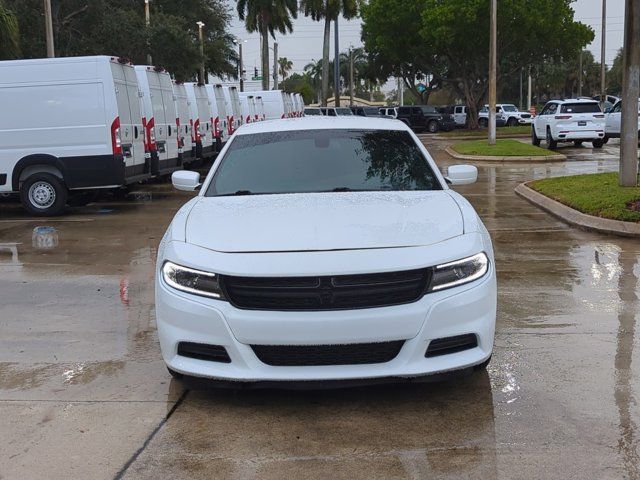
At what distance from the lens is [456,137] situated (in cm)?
4172

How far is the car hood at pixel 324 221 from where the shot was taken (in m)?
4.41

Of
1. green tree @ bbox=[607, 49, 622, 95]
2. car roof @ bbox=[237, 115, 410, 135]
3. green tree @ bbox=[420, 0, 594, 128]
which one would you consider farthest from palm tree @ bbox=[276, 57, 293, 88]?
car roof @ bbox=[237, 115, 410, 135]

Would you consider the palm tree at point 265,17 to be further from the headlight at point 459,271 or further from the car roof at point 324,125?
the headlight at point 459,271

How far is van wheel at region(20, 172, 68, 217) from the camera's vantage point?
43.8ft

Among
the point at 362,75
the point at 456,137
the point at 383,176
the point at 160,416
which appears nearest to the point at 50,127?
the point at 383,176

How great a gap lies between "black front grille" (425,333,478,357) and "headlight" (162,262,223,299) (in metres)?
1.17

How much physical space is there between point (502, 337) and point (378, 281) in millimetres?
1960

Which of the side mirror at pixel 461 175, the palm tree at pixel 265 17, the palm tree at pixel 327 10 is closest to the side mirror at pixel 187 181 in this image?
the side mirror at pixel 461 175

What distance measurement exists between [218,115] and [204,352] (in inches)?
765

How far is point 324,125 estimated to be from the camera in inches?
252

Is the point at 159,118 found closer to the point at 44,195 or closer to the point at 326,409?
the point at 44,195

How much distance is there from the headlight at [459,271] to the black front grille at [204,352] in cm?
118

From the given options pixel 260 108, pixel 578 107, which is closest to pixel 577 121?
pixel 578 107

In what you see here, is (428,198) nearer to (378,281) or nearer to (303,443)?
(378,281)
